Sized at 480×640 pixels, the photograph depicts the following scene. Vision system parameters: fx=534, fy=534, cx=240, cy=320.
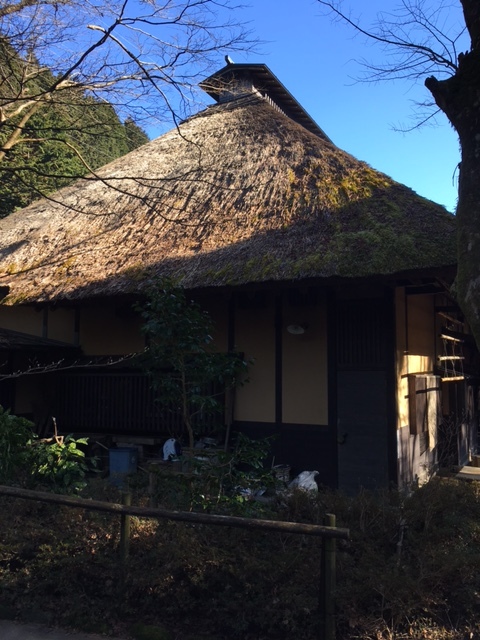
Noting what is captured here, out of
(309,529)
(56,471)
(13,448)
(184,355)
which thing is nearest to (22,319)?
(13,448)

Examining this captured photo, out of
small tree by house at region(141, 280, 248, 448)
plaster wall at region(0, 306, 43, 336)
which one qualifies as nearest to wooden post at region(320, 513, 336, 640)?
small tree by house at region(141, 280, 248, 448)

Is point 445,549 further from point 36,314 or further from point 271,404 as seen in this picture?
point 36,314

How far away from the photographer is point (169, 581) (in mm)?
3904

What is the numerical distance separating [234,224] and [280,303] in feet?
5.63

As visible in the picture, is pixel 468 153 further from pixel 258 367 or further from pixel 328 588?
pixel 258 367

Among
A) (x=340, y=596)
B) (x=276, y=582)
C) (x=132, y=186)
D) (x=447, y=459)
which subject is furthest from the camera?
(x=132, y=186)

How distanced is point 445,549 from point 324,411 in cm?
414

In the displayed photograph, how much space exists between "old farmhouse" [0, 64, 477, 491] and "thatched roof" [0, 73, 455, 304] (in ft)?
0.12

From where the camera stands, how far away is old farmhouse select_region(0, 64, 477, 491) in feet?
24.9

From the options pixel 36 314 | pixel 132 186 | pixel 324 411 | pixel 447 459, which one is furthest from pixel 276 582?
pixel 132 186

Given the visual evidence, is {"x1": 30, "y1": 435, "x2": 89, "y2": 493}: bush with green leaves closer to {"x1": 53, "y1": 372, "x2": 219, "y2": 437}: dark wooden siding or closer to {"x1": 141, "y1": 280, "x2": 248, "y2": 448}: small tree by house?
{"x1": 141, "y1": 280, "x2": 248, "y2": 448}: small tree by house

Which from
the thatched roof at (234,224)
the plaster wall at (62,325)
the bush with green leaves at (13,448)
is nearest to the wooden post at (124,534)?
the bush with green leaves at (13,448)

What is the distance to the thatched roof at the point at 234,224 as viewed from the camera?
733 cm

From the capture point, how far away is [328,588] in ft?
11.4
